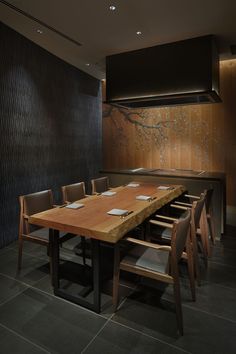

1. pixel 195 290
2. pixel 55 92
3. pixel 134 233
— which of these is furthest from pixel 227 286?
pixel 55 92

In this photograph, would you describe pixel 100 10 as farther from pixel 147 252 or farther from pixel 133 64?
pixel 147 252

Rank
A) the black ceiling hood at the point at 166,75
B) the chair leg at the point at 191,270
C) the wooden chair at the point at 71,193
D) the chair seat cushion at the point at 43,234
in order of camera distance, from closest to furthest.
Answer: the chair leg at the point at 191,270 < the chair seat cushion at the point at 43,234 < the wooden chair at the point at 71,193 < the black ceiling hood at the point at 166,75

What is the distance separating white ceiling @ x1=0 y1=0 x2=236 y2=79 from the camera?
98.7 inches

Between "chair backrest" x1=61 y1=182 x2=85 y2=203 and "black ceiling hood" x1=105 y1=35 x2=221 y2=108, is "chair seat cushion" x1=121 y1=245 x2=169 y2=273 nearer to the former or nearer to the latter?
"chair backrest" x1=61 y1=182 x2=85 y2=203

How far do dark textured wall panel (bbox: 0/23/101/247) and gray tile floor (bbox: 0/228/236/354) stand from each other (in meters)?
1.27

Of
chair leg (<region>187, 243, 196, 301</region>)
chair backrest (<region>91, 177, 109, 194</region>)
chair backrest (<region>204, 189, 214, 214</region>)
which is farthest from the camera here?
chair backrest (<region>91, 177, 109, 194</region>)

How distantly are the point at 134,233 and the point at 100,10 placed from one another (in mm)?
2615

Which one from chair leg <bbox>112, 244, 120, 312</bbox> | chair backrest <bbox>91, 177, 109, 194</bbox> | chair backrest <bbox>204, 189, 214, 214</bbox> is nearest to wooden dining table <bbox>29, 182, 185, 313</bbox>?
chair leg <bbox>112, 244, 120, 312</bbox>

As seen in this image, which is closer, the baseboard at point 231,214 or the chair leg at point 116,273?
the chair leg at point 116,273

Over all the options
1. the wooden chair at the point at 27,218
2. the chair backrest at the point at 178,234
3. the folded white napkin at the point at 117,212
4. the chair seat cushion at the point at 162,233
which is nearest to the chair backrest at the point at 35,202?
the wooden chair at the point at 27,218

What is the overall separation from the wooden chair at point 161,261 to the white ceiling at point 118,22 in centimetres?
218

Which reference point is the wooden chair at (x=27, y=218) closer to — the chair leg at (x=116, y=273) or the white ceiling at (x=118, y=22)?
the chair leg at (x=116, y=273)

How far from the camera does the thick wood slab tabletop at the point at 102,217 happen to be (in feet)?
5.77

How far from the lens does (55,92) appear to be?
3977mm
